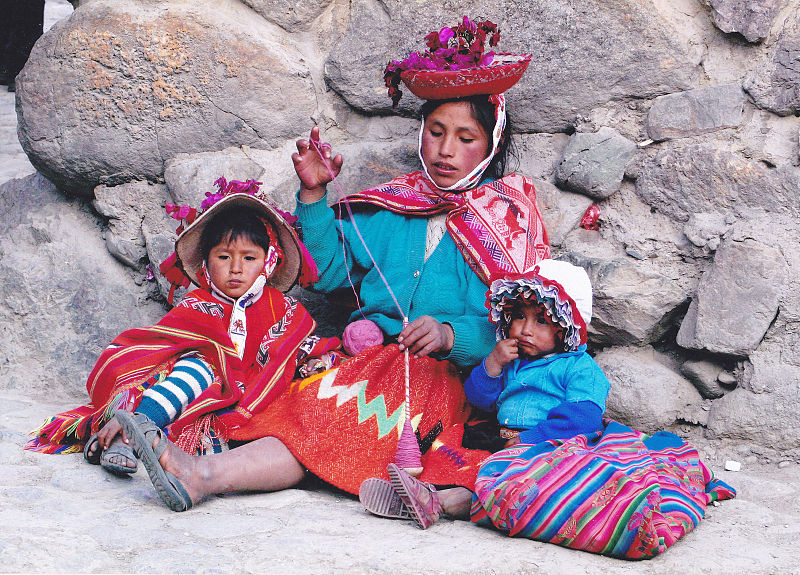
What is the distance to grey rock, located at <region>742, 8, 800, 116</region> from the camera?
285cm

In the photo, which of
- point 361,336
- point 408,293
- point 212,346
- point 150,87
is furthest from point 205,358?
point 150,87

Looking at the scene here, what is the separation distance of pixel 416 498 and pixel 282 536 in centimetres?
37

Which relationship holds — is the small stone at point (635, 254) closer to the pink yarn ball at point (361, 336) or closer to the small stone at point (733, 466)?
the small stone at point (733, 466)

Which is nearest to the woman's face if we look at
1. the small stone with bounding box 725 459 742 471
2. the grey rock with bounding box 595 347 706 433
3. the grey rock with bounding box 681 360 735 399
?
the grey rock with bounding box 595 347 706 433

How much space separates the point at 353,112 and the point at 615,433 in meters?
1.72

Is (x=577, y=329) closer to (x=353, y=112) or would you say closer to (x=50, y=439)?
(x=353, y=112)

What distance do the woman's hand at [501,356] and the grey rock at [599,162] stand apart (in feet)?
2.58

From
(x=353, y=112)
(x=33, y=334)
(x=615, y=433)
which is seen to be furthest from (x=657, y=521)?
(x=33, y=334)

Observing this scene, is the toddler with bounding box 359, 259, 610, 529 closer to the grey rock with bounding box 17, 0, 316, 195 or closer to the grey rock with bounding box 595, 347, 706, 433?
the grey rock with bounding box 595, 347, 706, 433

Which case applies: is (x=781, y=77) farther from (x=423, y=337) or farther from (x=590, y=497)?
(x=590, y=497)

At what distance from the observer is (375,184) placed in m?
3.34

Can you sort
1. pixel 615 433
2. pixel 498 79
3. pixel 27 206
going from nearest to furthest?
pixel 615 433, pixel 498 79, pixel 27 206

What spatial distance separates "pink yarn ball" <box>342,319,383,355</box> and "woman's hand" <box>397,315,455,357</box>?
0.25m

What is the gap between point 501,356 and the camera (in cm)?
258
